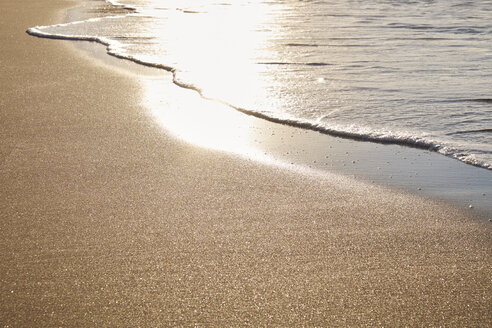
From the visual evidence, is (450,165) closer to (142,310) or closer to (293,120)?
(293,120)

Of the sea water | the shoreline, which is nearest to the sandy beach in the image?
the shoreline

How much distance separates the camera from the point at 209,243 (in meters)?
2.55

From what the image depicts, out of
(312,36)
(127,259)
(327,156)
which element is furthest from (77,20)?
(127,259)

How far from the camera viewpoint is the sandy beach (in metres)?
2.07

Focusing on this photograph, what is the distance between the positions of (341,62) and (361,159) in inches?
129

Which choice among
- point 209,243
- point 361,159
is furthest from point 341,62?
point 209,243

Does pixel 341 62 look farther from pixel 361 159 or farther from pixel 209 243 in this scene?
pixel 209 243

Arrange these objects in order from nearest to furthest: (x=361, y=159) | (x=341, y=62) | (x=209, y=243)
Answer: (x=209, y=243)
(x=361, y=159)
(x=341, y=62)

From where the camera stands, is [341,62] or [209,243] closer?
[209,243]

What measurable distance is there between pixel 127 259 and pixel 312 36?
6928 millimetres

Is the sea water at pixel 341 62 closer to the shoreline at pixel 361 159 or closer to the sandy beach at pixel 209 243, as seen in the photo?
the shoreline at pixel 361 159

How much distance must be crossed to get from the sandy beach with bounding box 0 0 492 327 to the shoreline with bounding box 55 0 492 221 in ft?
0.44

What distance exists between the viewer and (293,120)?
14.8ft

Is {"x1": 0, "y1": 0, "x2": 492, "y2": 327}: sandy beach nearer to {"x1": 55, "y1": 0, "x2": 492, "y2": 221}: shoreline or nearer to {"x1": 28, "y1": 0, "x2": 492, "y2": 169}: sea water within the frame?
{"x1": 55, "y1": 0, "x2": 492, "y2": 221}: shoreline
